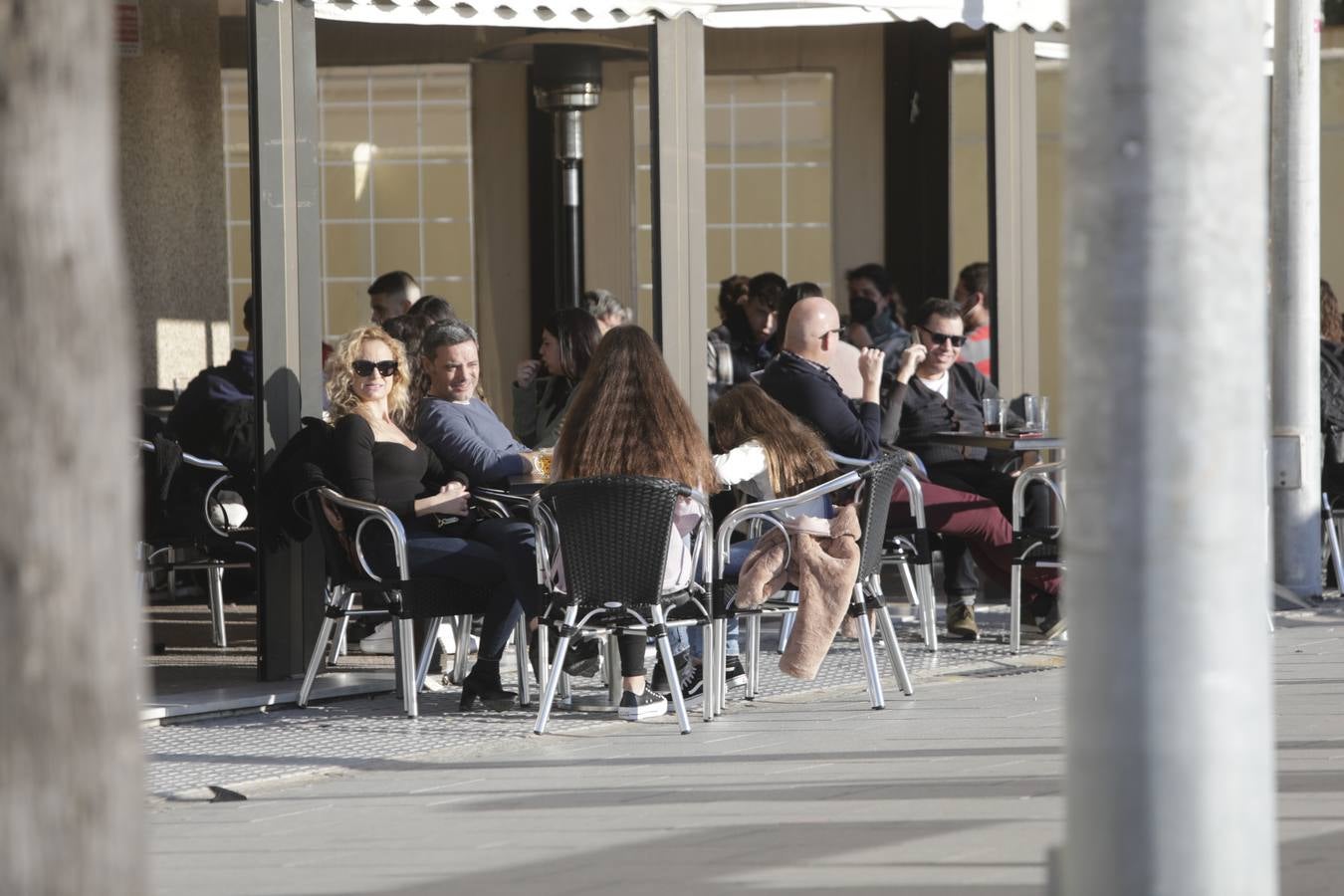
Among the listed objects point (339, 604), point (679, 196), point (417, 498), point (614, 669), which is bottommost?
point (614, 669)

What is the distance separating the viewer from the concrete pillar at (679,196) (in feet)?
26.5

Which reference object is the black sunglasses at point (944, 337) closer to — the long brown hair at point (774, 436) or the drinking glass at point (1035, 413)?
the drinking glass at point (1035, 413)

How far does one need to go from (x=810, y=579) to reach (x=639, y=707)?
67 centimetres

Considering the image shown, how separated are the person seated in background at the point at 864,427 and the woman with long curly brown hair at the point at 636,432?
148cm

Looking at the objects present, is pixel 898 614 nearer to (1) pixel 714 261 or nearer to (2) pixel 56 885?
(1) pixel 714 261

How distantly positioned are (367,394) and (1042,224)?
814 cm

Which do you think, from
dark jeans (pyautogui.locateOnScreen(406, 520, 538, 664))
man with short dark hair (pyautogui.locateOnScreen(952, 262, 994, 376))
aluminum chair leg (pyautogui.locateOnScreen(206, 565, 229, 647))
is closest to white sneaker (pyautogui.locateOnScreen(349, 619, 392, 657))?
aluminum chair leg (pyautogui.locateOnScreen(206, 565, 229, 647))

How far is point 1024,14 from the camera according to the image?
28.3 feet

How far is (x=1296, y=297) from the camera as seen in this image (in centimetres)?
879

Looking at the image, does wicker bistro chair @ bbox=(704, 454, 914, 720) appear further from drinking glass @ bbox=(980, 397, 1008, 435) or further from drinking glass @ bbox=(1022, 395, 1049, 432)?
drinking glass @ bbox=(1022, 395, 1049, 432)

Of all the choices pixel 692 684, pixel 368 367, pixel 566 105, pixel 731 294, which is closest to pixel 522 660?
pixel 692 684

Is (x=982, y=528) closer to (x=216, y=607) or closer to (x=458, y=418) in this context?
(x=458, y=418)

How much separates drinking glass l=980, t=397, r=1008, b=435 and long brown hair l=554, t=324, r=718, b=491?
2.38m

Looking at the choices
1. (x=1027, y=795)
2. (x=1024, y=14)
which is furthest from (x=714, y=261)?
(x=1027, y=795)
